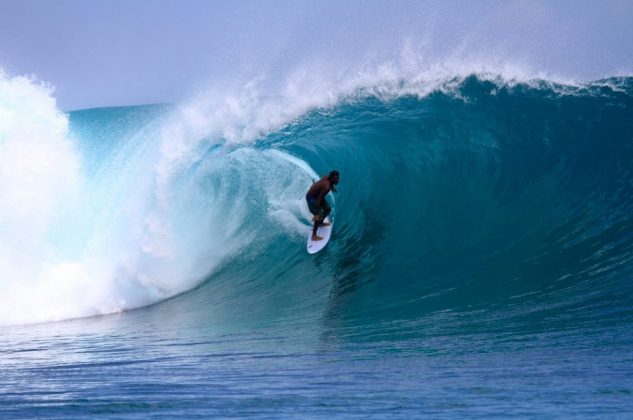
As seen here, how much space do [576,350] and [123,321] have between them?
5.58 metres

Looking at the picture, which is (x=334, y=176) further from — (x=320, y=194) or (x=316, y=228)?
(x=316, y=228)

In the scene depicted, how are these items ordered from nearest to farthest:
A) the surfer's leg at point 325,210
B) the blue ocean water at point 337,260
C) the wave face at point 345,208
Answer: the blue ocean water at point 337,260
the wave face at point 345,208
the surfer's leg at point 325,210

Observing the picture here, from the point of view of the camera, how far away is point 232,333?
685 cm

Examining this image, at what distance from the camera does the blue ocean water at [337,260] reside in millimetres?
4309

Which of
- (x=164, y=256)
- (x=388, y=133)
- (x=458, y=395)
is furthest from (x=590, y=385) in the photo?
(x=388, y=133)

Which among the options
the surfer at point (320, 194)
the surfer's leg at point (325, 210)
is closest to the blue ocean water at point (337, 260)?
the surfer's leg at point (325, 210)

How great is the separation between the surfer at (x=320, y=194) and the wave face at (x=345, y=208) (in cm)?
62

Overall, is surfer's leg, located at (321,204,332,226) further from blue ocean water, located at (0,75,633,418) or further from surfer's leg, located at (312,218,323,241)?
blue ocean water, located at (0,75,633,418)

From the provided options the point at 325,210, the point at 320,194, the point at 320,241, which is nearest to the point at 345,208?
the point at 320,241

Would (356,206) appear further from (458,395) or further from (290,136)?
(458,395)

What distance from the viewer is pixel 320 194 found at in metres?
9.40

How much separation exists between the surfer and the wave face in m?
0.62

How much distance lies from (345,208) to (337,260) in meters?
1.78

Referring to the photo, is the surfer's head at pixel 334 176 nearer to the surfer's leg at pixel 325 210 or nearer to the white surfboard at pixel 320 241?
the surfer's leg at pixel 325 210
